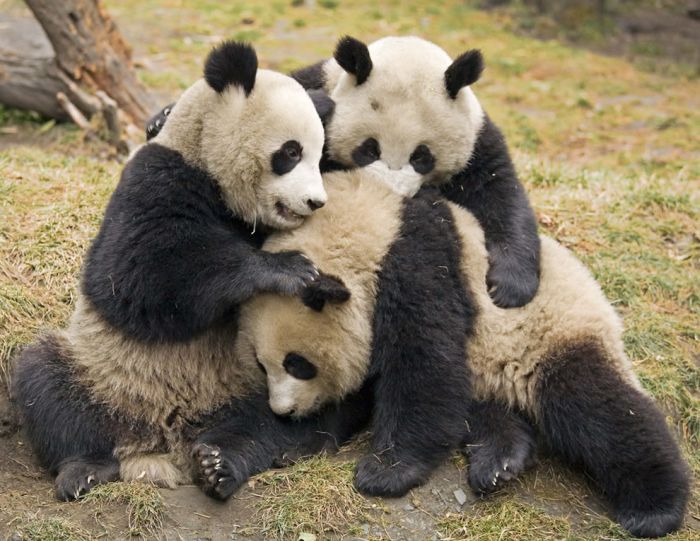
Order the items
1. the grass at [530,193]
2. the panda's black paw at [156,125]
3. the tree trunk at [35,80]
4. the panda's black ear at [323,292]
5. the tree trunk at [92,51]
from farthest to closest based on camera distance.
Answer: the tree trunk at [35,80]
the tree trunk at [92,51]
the panda's black paw at [156,125]
the grass at [530,193]
the panda's black ear at [323,292]

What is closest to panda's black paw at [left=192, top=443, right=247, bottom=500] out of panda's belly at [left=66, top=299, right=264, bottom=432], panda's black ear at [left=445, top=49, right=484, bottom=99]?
panda's belly at [left=66, top=299, right=264, bottom=432]

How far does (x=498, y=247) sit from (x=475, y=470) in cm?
131

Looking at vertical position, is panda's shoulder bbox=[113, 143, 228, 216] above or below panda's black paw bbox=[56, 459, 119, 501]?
above

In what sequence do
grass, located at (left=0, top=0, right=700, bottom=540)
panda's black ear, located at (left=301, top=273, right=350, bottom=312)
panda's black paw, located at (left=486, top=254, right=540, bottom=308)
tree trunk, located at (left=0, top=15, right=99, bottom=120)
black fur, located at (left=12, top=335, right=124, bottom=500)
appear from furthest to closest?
tree trunk, located at (left=0, top=15, right=99, bottom=120)
panda's black paw, located at (left=486, top=254, right=540, bottom=308)
black fur, located at (left=12, top=335, right=124, bottom=500)
grass, located at (left=0, top=0, right=700, bottom=540)
panda's black ear, located at (left=301, top=273, right=350, bottom=312)

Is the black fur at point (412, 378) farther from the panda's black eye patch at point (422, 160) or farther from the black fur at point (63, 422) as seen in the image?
the black fur at point (63, 422)

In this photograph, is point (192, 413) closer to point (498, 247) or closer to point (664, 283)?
point (498, 247)

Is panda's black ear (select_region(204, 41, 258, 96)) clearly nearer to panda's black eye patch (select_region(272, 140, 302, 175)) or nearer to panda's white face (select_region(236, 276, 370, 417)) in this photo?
panda's black eye patch (select_region(272, 140, 302, 175))

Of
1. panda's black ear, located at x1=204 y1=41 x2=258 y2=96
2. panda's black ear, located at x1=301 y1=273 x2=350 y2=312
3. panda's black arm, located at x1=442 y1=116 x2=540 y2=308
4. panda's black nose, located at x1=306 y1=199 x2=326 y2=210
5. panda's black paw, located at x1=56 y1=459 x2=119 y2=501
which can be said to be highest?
panda's black ear, located at x1=204 y1=41 x2=258 y2=96

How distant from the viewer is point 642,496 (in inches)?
191

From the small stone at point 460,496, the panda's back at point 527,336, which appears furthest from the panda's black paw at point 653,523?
the small stone at point 460,496

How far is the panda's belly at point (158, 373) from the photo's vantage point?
5.06 m

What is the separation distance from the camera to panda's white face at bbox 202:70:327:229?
4.84 meters

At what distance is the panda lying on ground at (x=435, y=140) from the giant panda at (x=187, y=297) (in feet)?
1.68

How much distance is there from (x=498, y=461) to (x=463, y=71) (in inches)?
89.0
